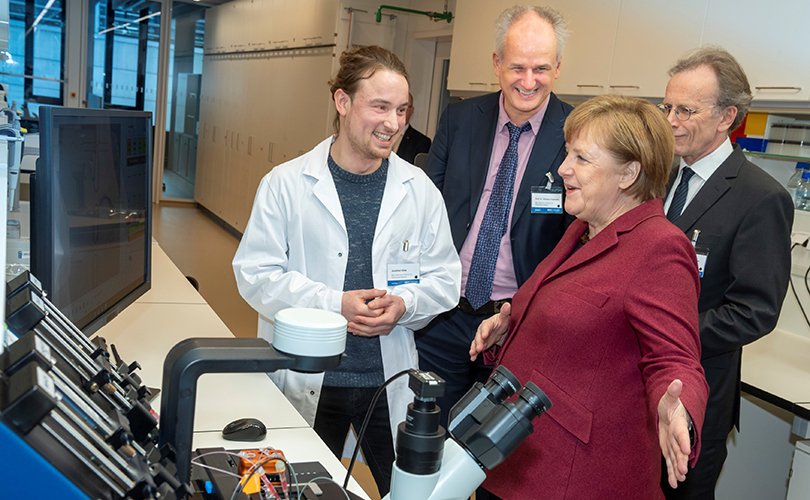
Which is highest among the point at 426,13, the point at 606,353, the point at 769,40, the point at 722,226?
the point at 426,13

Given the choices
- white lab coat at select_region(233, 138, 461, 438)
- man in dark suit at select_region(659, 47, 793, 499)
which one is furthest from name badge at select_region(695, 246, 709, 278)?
white lab coat at select_region(233, 138, 461, 438)

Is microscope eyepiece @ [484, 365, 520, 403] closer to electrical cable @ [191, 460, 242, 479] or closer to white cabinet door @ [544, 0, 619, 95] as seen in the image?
electrical cable @ [191, 460, 242, 479]

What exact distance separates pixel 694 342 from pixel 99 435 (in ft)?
3.52

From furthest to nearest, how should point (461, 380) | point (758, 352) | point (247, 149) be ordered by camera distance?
point (247, 149) < point (758, 352) < point (461, 380)

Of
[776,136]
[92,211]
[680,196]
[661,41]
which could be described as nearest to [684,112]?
[680,196]

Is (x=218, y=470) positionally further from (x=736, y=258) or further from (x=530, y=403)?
(x=736, y=258)

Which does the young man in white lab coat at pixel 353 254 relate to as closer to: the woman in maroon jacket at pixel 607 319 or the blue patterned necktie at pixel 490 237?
the blue patterned necktie at pixel 490 237

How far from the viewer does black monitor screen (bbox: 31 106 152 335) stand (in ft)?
4.35

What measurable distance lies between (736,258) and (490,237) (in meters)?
0.70

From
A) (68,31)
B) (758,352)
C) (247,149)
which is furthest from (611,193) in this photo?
(68,31)

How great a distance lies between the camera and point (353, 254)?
6.35ft

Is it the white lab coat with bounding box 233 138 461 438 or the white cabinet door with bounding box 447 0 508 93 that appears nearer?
the white lab coat with bounding box 233 138 461 438

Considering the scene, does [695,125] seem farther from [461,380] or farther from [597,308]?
[461,380]

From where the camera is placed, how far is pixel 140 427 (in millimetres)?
910
